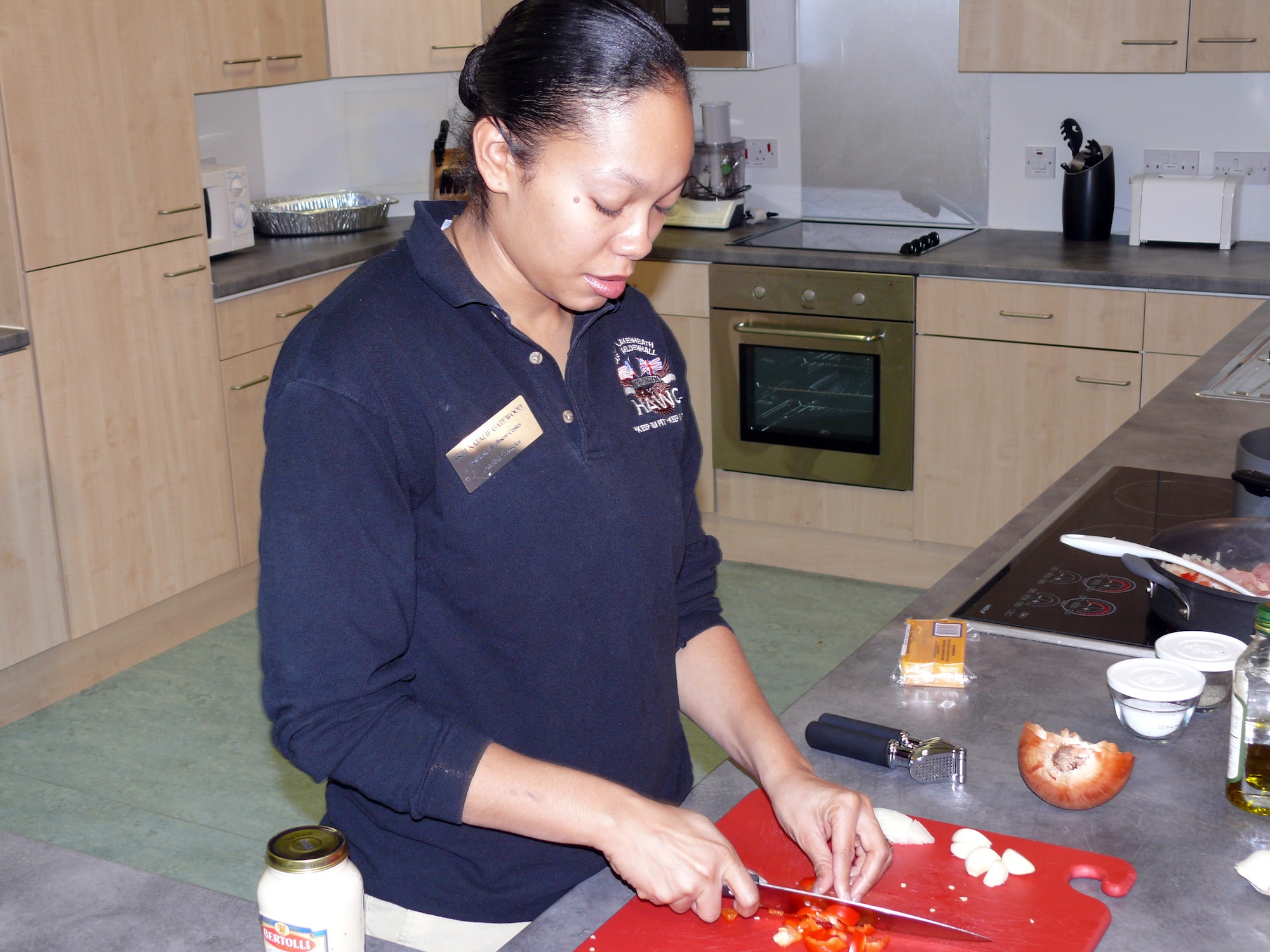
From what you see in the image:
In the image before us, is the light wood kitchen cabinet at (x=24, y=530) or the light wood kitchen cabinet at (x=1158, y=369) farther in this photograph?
the light wood kitchen cabinet at (x=1158, y=369)

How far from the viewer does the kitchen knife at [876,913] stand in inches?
38.4

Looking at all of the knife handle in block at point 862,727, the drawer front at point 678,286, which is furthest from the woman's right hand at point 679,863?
the drawer front at point 678,286

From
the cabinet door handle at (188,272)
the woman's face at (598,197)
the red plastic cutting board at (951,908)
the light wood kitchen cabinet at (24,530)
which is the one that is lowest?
the light wood kitchen cabinet at (24,530)

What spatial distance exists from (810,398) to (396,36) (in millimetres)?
1606

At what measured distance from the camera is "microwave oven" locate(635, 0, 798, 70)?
12.5ft

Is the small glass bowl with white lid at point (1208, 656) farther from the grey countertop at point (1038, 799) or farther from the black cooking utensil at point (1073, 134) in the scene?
the black cooking utensil at point (1073, 134)

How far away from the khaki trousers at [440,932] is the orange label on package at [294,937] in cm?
41

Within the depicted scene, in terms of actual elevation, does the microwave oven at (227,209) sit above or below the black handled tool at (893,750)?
above

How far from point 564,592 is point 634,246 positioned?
31 centimetres

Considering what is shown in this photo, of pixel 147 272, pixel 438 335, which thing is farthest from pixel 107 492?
pixel 438 335

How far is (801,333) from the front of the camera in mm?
3652

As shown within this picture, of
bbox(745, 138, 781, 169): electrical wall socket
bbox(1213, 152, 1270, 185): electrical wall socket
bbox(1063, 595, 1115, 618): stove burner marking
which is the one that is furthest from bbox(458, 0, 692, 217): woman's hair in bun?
bbox(745, 138, 781, 169): electrical wall socket

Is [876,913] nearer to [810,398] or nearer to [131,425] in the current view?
[131,425]

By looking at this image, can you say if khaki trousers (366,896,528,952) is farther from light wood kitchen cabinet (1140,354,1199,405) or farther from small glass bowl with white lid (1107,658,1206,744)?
light wood kitchen cabinet (1140,354,1199,405)
